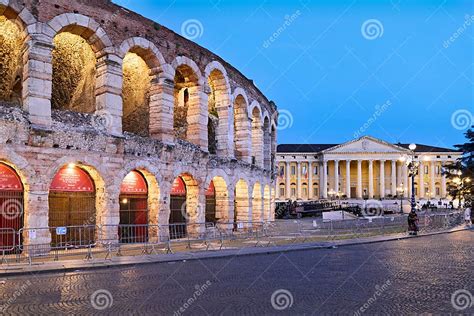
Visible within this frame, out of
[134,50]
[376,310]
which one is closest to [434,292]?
[376,310]

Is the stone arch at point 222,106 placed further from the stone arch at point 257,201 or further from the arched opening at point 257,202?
the arched opening at point 257,202

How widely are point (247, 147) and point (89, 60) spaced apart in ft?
38.5

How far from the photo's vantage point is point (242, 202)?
31469 millimetres

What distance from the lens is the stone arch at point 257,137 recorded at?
35062 mm

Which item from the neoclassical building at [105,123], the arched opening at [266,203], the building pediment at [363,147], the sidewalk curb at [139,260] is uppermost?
the building pediment at [363,147]

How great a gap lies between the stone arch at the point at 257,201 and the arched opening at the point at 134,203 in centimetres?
1259

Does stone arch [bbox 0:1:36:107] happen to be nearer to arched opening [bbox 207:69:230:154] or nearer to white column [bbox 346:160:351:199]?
arched opening [bbox 207:69:230:154]

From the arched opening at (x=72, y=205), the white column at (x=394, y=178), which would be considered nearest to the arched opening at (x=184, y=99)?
the arched opening at (x=72, y=205)

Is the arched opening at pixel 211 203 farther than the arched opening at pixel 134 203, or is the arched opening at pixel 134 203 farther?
the arched opening at pixel 211 203

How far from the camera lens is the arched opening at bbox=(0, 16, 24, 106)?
21.3 m

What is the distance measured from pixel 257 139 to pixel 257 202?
443cm

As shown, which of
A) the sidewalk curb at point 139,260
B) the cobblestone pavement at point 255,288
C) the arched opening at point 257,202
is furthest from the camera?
the arched opening at point 257,202

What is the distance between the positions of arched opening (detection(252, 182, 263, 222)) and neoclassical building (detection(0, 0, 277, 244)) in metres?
2.91

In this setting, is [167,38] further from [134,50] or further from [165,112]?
[165,112]
